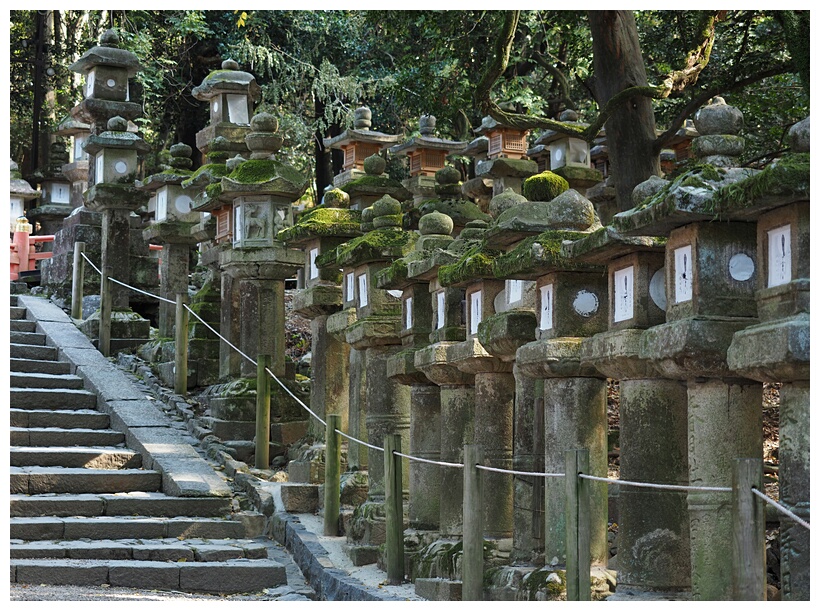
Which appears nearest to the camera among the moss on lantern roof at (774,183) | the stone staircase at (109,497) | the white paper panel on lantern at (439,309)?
the moss on lantern roof at (774,183)

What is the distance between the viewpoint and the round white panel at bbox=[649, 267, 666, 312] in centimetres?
638

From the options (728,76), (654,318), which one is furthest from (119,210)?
(654,318)

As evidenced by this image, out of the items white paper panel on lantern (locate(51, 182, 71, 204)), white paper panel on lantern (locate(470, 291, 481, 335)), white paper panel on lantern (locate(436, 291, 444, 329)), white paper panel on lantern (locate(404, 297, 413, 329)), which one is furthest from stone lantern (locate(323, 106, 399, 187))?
white paper panel on lantern (locate(51, 182, 71, 204))

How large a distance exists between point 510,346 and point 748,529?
293cm

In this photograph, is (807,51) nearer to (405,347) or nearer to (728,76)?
(728,76)

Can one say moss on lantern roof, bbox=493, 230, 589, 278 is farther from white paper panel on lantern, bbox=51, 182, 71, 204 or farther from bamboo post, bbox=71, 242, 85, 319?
white paper panel on lantern, bbox=51, 182, 71, 204

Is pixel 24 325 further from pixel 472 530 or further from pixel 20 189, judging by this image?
pixel 472 530

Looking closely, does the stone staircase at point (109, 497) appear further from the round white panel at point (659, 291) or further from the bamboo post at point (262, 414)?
the round white panel at point (659, 291)

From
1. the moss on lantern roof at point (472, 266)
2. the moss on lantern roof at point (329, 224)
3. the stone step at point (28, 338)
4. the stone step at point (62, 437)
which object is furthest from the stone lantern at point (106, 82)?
the moss on lantern roof at point (472, 266)

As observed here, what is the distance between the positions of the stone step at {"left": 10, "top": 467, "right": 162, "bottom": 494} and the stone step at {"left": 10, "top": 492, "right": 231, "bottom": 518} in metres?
0.11

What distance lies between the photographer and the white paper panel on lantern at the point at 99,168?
16.8 m

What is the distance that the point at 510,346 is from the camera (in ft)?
25.0

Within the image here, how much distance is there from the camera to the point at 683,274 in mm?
5930

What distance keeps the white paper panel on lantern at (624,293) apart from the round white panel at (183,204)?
396 inches
